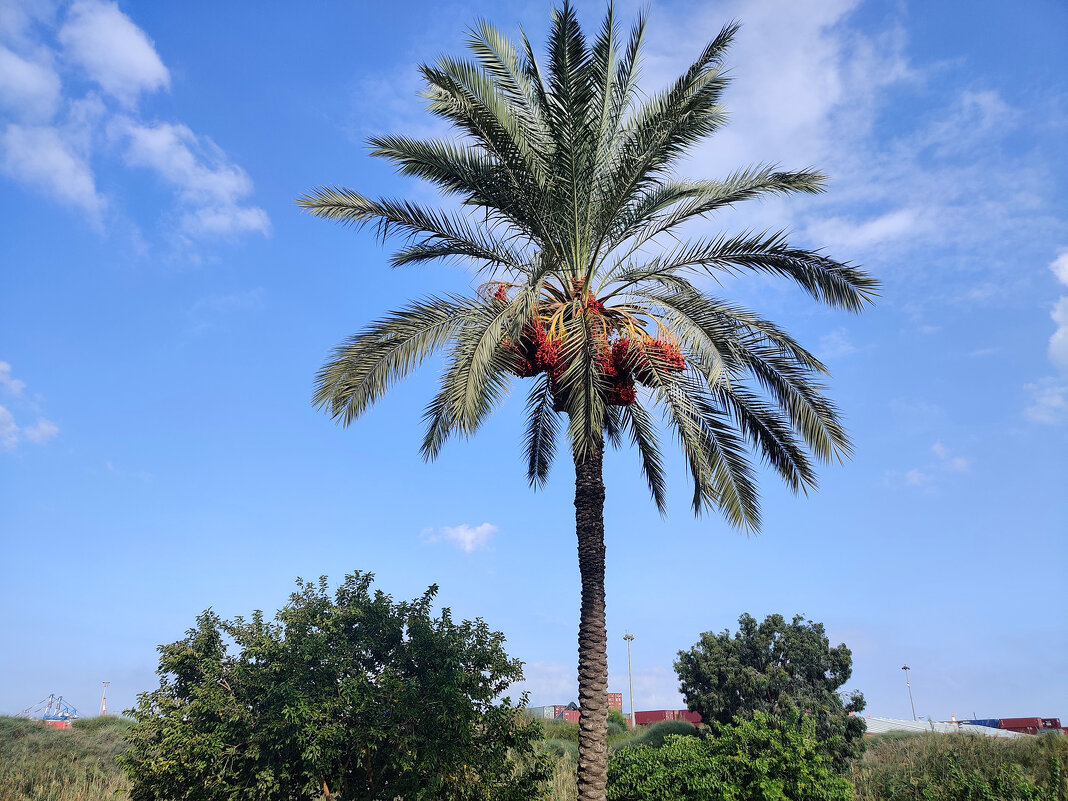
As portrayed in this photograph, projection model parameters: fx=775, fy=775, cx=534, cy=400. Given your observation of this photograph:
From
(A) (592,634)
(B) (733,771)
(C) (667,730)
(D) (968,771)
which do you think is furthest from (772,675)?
(A) (592,634)

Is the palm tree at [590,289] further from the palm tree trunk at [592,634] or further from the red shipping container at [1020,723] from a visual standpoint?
the red shipping container at [1020,723]

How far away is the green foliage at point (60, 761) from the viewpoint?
679 inches

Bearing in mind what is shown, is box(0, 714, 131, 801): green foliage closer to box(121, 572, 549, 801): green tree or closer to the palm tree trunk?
box(121, 572, 549, 801): green tree

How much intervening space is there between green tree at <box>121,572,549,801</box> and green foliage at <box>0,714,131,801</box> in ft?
17.2

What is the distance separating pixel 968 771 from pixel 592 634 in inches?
543

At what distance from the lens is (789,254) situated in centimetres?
1076

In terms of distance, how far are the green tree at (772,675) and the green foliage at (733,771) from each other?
12969 millimetres

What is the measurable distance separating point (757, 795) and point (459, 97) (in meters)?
12.2

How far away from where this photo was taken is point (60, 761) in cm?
2014

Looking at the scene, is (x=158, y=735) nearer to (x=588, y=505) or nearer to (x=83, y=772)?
(x=588, y=505)

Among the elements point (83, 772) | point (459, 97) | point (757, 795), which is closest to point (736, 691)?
point (757, 795)

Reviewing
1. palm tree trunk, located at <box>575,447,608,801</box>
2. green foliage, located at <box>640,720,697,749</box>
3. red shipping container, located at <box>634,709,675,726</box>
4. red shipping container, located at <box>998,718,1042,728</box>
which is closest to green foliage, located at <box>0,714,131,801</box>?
palm tree trunk, located at <box>575,447,608,801</box>

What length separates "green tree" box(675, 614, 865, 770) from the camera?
26.0 metres

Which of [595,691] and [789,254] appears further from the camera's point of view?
[789,254]
